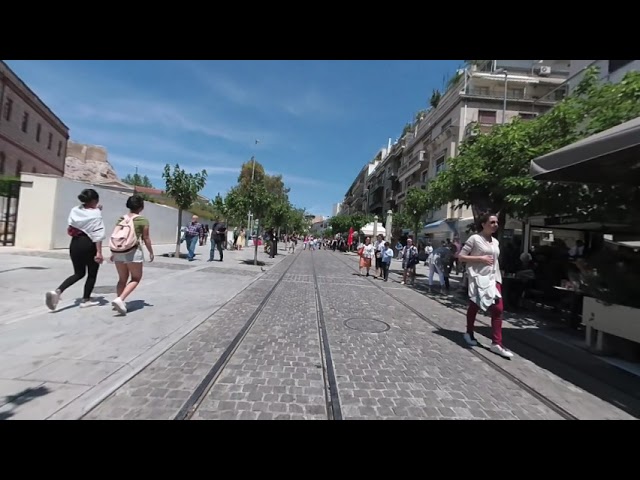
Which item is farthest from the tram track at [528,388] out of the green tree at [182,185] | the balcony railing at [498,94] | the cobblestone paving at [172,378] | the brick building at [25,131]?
the brick building at [25,131]

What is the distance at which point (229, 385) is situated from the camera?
3.51 m

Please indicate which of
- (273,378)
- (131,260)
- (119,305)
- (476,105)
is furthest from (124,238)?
(476,105)

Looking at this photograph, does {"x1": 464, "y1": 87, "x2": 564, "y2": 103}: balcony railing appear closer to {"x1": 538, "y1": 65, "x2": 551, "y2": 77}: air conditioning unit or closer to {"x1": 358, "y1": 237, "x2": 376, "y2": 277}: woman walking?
{"x1": 538, "y1": 65, "x2": 551, "y2": 77}: air conditioning unit

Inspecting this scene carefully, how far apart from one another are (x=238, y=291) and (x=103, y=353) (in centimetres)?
504

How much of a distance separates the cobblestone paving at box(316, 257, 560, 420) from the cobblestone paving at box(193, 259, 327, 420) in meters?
0.30

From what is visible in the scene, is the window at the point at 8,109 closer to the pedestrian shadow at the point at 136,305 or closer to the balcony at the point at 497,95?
the pedestrian shadow at the point at 136,305

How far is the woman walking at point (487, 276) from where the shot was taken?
4961mm

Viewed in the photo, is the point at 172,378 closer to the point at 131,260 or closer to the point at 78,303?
the point at 131,260

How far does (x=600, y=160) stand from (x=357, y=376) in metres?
4.27

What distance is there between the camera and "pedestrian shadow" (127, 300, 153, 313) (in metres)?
6.19

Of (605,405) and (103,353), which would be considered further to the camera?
(103,353)

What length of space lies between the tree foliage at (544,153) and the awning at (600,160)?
23.0 inches
